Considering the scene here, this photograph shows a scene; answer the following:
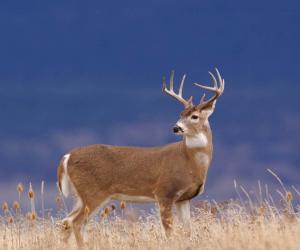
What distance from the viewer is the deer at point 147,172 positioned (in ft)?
38.2

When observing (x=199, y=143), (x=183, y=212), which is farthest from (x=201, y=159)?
(x=183, y=212)

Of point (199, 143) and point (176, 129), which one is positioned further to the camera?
point (199, 143)

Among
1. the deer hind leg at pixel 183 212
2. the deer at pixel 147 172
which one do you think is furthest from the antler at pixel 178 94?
the deer hind leg at pixel 183 212

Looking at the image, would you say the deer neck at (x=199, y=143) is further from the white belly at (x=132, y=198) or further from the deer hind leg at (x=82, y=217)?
the deer hind leg at (x=82, y=217)

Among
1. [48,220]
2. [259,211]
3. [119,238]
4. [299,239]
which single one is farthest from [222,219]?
[48,220]

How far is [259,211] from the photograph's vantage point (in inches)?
388

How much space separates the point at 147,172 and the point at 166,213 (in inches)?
33.9

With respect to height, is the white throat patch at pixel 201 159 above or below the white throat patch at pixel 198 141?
below

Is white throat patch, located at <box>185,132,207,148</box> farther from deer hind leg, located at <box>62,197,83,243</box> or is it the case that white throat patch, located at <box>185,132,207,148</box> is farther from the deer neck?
deer hind leg, located at <box>62,197,83,243</box>

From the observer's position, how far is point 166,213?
11398 mm

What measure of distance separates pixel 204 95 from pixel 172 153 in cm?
107

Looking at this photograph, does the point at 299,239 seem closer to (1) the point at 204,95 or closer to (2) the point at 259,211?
(2) the point at 259,211

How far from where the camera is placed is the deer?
1164 centimetres

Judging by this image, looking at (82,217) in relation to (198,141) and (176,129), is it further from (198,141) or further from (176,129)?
(198,141)
